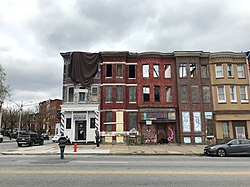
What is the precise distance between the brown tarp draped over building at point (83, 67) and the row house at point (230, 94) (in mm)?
14741

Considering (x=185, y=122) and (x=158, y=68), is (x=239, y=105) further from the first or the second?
(x=158, y=68)

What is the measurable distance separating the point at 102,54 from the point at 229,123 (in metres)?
17.4

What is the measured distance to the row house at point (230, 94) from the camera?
1045 inches

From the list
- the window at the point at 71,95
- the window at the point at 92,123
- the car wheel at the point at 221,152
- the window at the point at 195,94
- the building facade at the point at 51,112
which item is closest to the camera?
the car wheel at the point at 221,152

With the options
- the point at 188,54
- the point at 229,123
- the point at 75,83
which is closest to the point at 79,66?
the point at 75,83

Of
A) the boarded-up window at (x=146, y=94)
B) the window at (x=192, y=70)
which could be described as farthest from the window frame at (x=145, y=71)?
the window at (x=192, y=70)

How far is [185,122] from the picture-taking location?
2656cm

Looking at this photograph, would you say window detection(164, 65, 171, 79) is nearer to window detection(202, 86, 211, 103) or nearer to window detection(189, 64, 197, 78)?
window detection(189, 64, 197, 78)

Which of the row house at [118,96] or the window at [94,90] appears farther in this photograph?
the window at [94,90]

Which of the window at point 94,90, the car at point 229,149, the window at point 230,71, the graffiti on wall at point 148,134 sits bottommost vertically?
the car at point 229,149

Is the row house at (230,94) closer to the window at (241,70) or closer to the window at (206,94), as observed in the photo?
the window at (241,70)

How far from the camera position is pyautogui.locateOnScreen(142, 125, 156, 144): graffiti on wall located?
2659cm

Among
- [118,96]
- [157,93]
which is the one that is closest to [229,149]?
[157,93]

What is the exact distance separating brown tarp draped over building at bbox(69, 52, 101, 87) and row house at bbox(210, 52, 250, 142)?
48.4 feet
